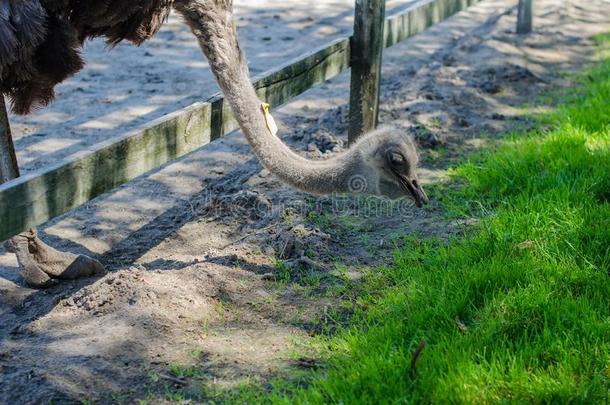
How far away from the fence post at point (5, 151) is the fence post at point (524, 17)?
6.74 meters

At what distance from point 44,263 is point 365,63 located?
2514mm

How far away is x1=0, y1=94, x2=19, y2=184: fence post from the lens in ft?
13.2

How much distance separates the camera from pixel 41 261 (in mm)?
4262

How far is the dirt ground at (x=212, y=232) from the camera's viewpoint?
3.50m

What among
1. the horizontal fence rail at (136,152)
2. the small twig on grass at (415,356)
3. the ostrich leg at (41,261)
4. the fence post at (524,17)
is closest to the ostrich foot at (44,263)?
the ostrich leg at (41,261)

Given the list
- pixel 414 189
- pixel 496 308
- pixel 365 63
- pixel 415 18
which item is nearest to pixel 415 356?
pixel 496 308

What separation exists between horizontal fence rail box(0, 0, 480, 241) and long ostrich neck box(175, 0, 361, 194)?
0.26m

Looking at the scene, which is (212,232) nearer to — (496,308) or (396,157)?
(396,157)

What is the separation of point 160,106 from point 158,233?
235 cm

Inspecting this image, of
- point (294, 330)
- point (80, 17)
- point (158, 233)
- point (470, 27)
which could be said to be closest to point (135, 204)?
point (158, 233)

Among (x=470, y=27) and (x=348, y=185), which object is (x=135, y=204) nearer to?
(x=348, y=185)

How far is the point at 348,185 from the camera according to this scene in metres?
4.11

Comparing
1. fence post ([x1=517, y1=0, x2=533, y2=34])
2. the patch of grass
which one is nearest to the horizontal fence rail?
the patch of grass

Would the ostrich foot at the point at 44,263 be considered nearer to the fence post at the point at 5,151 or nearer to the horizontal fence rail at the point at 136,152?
the fence post at the point at 5,151
